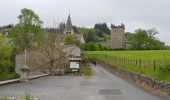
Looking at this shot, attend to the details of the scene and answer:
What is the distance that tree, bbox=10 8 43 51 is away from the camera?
101375 millimetres

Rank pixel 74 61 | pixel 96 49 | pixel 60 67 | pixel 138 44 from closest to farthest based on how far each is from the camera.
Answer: pixel 60 67 → pixel 74 61 → pixel 96 49 → pixel 138 44

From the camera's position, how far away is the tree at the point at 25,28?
333ft

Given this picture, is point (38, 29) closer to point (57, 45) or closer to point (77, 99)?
point (57, 45)

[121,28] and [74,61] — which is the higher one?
[121,28]

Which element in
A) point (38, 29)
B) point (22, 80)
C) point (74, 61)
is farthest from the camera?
point (38, 29)

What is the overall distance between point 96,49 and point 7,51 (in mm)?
67160

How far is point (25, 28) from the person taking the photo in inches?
4085

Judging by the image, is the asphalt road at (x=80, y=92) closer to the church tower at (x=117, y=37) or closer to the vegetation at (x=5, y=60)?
the vegetation at (x=5, y=60)

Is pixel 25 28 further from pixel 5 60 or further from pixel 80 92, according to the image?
pixel 80 92

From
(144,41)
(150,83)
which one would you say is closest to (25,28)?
(144,41)

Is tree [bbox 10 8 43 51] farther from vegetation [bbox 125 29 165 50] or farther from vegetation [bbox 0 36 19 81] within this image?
vegetation [bbox 125 29 165 50]

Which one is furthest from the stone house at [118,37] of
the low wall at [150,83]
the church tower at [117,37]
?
the low wall at [150,83]

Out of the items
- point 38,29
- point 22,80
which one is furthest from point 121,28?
point 22,80

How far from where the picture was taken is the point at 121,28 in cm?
18462
